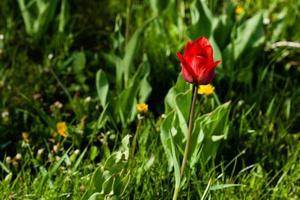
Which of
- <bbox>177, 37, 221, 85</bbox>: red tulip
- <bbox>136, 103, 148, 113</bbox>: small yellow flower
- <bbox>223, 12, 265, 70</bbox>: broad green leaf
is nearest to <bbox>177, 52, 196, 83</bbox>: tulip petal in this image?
<bbox>177, 37, 221, 85</bbox>: red tulip

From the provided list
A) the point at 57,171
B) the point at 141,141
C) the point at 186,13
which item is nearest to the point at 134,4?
the point at 186,13

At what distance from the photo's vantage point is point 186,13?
2.71m

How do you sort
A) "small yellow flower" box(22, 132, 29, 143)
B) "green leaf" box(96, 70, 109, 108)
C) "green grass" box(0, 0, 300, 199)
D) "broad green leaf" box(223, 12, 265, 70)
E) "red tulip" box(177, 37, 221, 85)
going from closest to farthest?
"red tulip" box(177, 37, 221, 85) < "green grass" box(0, 0, 300, 199) < "small yellow flower" box(22, 132, 29, 143) < "green leaf" box(96, 70, 109, 108) < "broad green leaf" box(223, 12, 265, 70)

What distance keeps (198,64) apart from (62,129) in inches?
25.6

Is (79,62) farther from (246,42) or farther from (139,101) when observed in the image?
(246,42)

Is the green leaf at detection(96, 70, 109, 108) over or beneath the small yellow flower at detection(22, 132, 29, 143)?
over

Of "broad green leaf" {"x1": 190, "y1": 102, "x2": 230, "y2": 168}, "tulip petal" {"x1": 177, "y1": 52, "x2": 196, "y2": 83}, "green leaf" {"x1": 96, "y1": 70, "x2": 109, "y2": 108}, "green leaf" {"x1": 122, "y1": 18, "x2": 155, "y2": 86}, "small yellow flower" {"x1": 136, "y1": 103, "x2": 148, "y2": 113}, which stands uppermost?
"tulip petal" {"x1": 177, "y1": 52, "x2": 196, "y2": 83}

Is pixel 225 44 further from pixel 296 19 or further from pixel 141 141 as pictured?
pixel 141 141

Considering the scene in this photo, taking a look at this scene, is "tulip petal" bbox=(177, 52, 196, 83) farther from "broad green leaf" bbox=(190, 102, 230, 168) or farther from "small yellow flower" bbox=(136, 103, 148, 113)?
"small yellow flower" bbox=(136, 103, 148, 113)

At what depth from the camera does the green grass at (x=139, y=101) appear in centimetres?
173

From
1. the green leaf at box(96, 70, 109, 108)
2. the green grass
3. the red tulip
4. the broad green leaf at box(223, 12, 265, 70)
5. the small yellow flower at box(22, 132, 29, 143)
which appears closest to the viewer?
the red tulip

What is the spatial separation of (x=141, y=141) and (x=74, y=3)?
39.9 inches

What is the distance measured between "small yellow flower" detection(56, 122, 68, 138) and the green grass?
3 cm

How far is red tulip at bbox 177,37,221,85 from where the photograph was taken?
4.60ft
